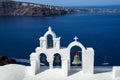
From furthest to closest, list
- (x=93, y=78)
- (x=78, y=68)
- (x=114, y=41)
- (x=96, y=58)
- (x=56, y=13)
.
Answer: (x=56, y=13) → (x=114, y=41) → (x=96, y=58) → (x=78, y=68) → (x=93, y=78)

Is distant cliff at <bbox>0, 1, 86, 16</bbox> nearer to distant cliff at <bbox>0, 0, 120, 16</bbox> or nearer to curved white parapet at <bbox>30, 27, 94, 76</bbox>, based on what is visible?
distant cliff at <bbox>0, 0, 120, 16</bbox>

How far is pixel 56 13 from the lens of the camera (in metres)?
157

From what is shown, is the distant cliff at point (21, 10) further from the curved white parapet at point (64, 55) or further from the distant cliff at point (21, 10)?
the curved white parapet at point (64, 55)

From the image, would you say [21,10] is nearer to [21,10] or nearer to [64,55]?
[21,10]

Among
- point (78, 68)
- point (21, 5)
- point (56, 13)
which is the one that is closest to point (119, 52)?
point (78, 68)

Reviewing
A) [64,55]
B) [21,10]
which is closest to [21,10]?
[21,10]

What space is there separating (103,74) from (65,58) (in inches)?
104

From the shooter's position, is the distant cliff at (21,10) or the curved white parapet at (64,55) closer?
the curved white parapet at (64,55)

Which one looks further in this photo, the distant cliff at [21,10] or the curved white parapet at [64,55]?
the distant cliff at [21,10]

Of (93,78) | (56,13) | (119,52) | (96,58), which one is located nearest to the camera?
(93,78)

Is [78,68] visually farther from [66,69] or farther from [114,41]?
[114,41]

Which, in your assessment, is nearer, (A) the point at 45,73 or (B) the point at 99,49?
(A) the point at 45,73

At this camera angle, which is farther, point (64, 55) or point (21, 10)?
point (21, 10)

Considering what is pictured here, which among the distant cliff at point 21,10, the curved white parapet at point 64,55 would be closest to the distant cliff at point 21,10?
the distant cliff at point 21,10
